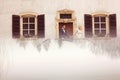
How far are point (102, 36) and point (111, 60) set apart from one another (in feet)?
0.57

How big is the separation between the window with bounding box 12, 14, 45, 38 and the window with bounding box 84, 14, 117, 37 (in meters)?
0.31

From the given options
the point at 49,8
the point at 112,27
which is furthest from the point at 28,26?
the point at 112,27

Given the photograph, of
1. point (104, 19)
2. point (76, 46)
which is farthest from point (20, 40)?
point (104, 19)

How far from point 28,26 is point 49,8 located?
0.62ft

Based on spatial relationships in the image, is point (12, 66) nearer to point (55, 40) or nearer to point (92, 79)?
point (55, 40)

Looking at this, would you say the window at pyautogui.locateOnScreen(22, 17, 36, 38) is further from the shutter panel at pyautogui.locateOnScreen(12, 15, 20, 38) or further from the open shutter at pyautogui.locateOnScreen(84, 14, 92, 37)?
the open shutter at pyautogui.locateOnScreen(84, 14, 92, 37)

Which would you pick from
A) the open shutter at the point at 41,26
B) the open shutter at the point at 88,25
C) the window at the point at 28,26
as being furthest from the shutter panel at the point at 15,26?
the open shutter at the point at 88,25

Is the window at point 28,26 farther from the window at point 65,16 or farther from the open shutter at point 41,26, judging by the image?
the window at point 65,16

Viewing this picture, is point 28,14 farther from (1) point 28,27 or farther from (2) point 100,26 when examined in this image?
(2) point 100,26

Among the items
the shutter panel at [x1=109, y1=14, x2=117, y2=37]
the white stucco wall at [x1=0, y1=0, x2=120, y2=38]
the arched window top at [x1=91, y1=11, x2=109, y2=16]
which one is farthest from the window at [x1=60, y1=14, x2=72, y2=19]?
the shutter panel at [x1=109, y1=14, x2=117, y2=37]

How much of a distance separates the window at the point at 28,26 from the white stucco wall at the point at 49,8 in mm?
28

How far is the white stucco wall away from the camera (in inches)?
128

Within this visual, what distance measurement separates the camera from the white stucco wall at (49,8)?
3.26 metres

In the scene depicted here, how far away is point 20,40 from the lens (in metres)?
3.27
